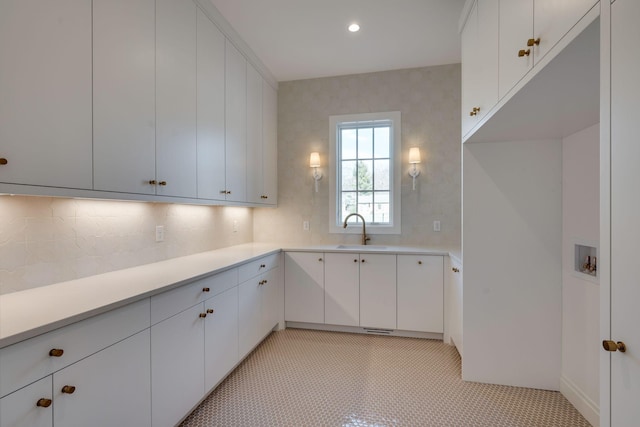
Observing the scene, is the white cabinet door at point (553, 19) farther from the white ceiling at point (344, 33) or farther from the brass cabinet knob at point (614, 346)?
the white ceiling at point (344, 33)

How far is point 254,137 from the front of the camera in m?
3.09

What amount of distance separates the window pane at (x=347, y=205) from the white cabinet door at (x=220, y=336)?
1692 millimetres

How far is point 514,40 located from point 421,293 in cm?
215

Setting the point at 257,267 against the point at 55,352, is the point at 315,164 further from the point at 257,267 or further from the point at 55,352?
the point at 55,352

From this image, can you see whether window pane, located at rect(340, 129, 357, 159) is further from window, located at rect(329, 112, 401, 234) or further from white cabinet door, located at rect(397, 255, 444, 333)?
white cabinet door, located at rect(397, 255, 444, 333)

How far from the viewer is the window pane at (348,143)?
3.59 m

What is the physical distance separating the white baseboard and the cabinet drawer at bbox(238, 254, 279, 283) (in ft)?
7.62

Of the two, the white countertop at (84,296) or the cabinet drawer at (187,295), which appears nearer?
the white countertop at (84,296)

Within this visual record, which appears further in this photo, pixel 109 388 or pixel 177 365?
pixel 177 365

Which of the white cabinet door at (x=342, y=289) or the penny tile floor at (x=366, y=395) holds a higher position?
the white cabinet door at (x=342, y=289)

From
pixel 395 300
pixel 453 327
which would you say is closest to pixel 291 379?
pixel 395 300

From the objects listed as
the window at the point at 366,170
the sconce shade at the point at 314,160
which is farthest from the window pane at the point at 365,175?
the sconce shade at the point at 314,160

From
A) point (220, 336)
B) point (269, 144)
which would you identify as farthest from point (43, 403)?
point (269, 144)

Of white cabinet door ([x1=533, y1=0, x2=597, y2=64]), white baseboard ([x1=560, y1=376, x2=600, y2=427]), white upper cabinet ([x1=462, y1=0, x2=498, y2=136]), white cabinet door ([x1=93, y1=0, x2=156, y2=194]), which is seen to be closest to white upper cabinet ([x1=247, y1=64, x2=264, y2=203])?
white cabinet door ([x1=93, y1=0, x2=156, y2=194])
